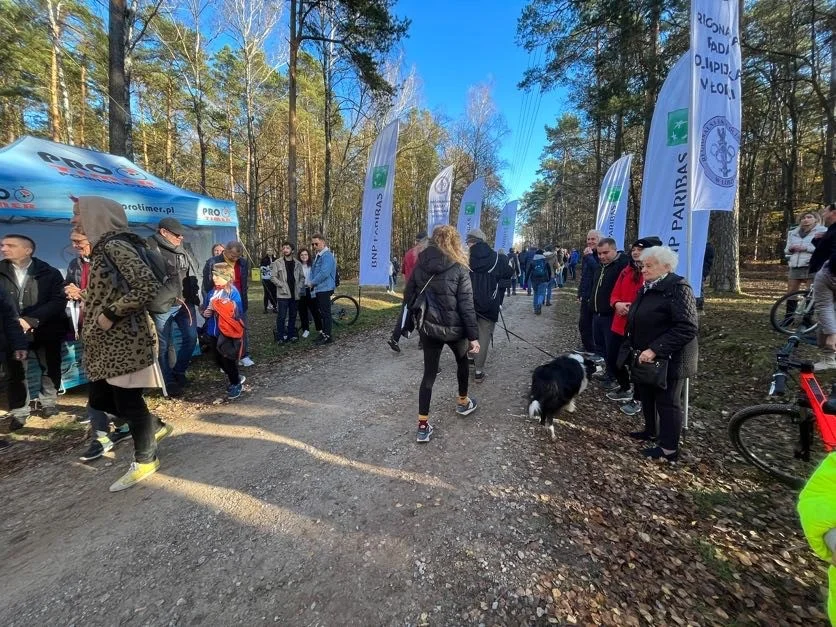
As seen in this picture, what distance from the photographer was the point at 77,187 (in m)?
4.81

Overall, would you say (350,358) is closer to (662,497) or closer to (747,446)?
(662,497)

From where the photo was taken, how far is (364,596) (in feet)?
6.37

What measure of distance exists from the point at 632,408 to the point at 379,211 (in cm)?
656

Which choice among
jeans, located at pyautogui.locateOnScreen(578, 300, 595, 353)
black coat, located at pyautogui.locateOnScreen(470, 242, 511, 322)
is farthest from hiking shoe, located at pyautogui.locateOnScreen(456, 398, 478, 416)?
jeans, located at pyautogui.locateOnScreen(578, 300, 595, 353)

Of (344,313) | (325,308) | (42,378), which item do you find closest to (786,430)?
(325,308)

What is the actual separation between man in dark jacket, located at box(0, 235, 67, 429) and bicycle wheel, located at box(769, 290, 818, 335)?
9.43 meters

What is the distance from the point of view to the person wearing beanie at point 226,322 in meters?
4.36

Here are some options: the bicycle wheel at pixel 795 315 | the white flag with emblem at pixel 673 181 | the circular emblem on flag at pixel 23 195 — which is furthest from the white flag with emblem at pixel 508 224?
the circular emblem on flag at pixel 23 195

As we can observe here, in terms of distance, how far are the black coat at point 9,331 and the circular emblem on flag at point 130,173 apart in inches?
131

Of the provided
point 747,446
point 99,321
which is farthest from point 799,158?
point 99,321

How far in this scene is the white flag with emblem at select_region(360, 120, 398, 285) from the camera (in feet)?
27.8

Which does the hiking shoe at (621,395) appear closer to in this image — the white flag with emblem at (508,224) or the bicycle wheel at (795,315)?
the bicycle wheel at (795,315)

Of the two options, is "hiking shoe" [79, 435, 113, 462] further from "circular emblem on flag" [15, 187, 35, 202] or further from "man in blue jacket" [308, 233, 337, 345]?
"man in blue jacket" [308, 233, 337, 345]

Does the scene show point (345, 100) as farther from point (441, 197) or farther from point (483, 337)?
point (483, 337)
